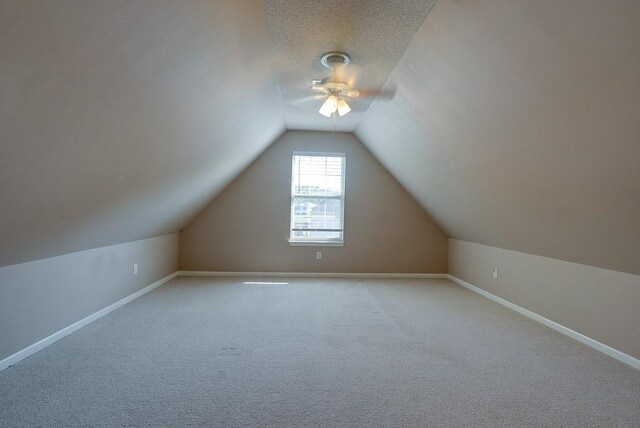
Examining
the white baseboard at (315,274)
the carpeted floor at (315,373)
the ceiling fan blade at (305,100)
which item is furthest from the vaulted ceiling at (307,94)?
the white baseboard at (315,274)

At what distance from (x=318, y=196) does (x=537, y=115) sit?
12.3ft

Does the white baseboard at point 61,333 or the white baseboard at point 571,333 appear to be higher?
the white baseboard at point 571,333

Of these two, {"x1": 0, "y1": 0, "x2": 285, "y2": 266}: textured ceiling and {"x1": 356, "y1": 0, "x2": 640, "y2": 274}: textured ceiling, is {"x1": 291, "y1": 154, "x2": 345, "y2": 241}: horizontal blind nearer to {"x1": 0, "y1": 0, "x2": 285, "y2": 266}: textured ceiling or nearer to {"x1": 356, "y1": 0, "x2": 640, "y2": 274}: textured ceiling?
{"x1": 356, "y1": 0, "x2": 640, "y2": 274}: textured ceiling

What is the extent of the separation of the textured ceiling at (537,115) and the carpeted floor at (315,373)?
1.06m

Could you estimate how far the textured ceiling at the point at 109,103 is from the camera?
1.33 meters

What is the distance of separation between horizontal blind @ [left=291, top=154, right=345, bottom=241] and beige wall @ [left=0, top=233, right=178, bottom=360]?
231 cm

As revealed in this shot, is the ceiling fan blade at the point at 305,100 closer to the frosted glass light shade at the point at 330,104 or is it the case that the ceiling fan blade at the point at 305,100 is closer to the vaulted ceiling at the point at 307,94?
the vaulted ceiling at the point at 307,94

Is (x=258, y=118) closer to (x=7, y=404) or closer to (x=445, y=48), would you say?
(x=445, y=48)

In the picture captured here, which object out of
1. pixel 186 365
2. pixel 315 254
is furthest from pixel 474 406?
pixel 315 254

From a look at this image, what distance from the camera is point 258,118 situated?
3852 millimetres

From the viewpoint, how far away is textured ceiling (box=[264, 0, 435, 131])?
2.10m

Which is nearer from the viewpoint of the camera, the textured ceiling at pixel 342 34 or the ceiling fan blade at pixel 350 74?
the textured ceiling at pixel 342 34

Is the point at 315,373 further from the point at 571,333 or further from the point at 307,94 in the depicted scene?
the point at 307,94

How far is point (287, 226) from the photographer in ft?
17.8
